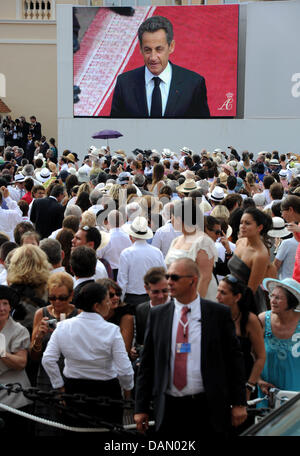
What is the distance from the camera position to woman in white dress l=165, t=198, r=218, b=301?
6.34 meters

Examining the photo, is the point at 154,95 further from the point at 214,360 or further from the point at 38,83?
the point at 214,360

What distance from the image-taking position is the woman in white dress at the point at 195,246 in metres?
6.34

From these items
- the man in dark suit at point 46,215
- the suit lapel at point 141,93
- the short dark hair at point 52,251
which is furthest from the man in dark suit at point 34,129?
the short dark hair at point 52,251

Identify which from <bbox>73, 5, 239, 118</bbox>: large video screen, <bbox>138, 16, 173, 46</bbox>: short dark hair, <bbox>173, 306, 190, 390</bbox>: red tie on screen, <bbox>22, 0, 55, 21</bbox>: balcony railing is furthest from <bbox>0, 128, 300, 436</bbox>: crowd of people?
<bbox>22, 0, 55, 21</bbox>: balcony railing

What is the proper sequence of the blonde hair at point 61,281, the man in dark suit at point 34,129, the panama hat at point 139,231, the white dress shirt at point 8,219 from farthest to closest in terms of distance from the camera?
the man in dark suit at point 34,129 < the white dress shirt at point 8,219 < the panama hat at point 139,231 < the blonde hair at point 61,281

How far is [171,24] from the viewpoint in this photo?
27344 mm

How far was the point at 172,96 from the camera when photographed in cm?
2755

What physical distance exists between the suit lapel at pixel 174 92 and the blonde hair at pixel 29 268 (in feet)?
73.2

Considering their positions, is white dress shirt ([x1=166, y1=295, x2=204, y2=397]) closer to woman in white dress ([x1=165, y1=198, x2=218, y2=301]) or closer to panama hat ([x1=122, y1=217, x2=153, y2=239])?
woman in white dress ([x1=165, y1=198, x2=218, y2=301])

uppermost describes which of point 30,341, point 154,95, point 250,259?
point 154,95

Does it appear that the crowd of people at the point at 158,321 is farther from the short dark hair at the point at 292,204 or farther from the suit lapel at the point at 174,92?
the suit lapel at the point at 174,92

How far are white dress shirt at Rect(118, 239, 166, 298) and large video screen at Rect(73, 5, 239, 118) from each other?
828 inches

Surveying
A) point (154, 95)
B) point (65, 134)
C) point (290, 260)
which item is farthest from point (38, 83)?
point (290, 260)
